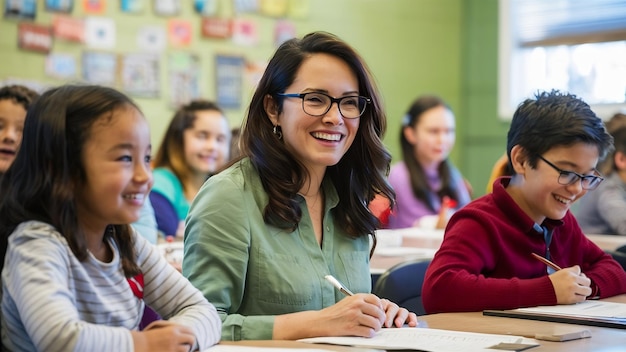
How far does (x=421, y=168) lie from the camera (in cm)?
560

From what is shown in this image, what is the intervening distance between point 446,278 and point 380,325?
1.40 ft

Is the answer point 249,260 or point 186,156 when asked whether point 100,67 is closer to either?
point 186,156

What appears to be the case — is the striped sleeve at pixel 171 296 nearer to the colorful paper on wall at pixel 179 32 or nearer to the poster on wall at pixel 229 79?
the colorful paper on wall at pixel 179 32

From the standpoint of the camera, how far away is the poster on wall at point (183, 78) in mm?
5582

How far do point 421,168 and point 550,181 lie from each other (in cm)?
345

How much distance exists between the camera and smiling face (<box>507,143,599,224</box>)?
84.0 inches

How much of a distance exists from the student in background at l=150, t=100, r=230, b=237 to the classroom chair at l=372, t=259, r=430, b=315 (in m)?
1.84

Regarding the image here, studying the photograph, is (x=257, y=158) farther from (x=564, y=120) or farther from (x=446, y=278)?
(x=564, y=120)

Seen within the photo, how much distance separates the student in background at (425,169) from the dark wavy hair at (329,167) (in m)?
3.10

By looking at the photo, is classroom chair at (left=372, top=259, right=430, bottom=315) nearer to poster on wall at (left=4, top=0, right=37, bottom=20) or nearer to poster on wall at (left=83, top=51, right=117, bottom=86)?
poster on wall at (left=83, top=51, right=117, bottom=86)

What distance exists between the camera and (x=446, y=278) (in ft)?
6.65

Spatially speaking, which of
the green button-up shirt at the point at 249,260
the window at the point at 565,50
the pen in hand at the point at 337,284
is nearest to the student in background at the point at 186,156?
the green button-up shirt at the point at 249,260

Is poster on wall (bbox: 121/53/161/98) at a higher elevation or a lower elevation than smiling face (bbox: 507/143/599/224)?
higher

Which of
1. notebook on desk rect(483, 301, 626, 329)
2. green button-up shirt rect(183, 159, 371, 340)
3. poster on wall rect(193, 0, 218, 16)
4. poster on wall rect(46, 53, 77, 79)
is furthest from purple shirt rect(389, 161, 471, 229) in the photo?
green button-up shirt rect(183, 159, 371, 340)
